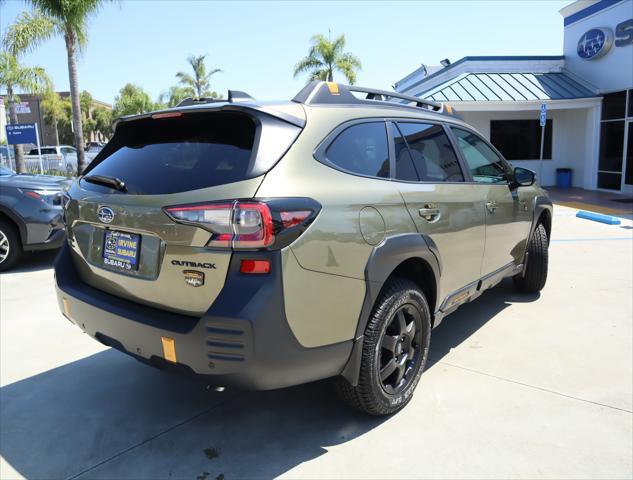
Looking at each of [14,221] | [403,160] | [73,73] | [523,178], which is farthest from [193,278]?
[73,73]

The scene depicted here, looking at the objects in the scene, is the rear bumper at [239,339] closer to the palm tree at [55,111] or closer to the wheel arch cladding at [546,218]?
the wheel arch cladding at [546,218]

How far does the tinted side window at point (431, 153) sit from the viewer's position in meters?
3.38

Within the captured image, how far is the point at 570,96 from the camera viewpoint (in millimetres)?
16812

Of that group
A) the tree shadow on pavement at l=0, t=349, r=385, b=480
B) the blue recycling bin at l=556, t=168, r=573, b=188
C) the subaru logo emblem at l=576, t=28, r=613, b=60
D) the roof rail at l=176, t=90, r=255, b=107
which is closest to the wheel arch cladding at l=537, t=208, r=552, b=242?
the tree shadow on pavement at l=0, t=349, r=385, b=480

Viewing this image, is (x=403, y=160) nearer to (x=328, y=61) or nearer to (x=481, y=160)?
(x=481, y=160)

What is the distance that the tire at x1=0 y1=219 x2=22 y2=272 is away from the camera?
6.72 meters

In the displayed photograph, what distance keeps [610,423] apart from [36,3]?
19600mm

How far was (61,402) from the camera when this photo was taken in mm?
3324

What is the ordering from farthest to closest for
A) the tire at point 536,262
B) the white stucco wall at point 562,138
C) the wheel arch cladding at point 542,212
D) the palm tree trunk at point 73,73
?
the white stucco wall at point 562,138
the palm tree trunk at point 73,73
the tire at point 536,262
the wheel arch cladding at point 542,212

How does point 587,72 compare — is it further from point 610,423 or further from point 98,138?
point 98,138

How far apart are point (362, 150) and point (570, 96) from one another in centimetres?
1667

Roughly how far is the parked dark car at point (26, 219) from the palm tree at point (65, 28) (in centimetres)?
1266

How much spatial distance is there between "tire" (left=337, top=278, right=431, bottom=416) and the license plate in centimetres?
128

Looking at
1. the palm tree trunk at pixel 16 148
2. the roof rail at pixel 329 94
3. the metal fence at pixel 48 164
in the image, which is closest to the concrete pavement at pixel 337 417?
the roof rail at pixel 329 94
